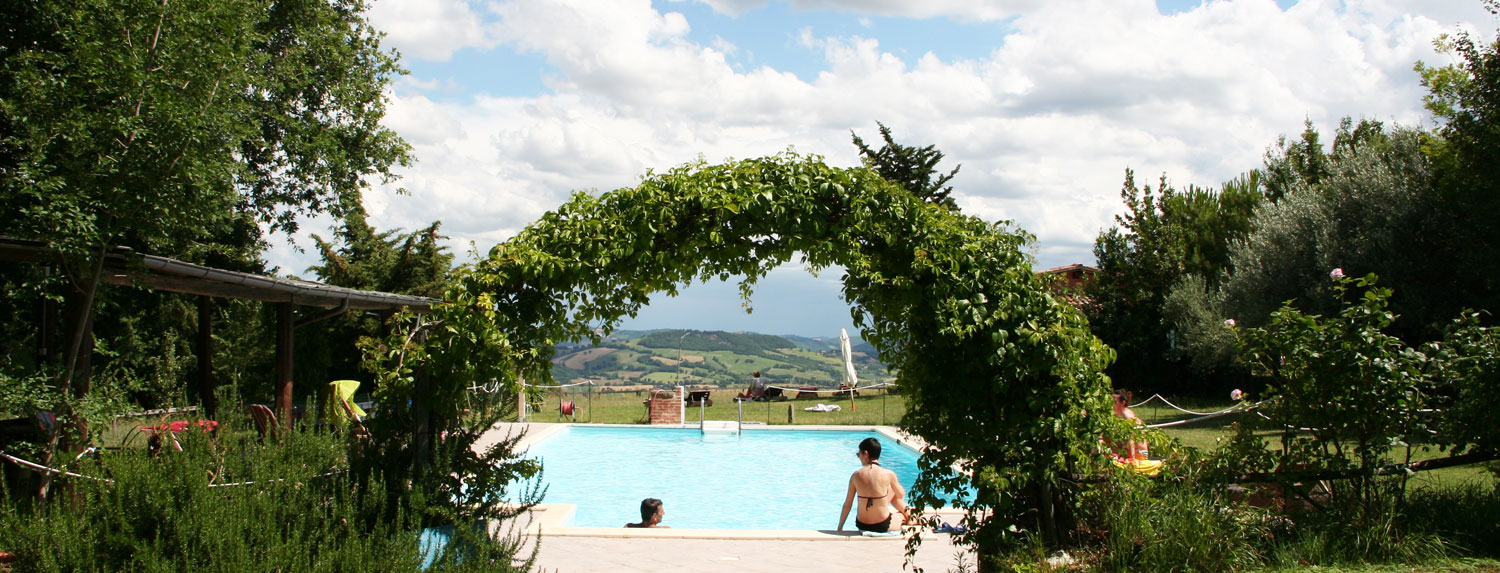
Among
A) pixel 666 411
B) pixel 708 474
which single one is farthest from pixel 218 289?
pixel 666 411

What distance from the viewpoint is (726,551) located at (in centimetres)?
705

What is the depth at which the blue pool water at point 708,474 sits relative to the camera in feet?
43.1

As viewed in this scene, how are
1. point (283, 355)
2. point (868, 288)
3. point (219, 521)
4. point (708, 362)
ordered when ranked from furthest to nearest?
point (708, 362)
point (283, 355)
point (868, 288)
point (219, 521)

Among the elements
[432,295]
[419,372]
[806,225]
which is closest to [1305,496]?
[806,225]

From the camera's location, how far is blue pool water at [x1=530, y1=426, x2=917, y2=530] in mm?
13133

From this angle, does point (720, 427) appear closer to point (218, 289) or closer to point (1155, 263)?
point (218, 289)

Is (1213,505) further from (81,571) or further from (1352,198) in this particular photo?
(1352,198)

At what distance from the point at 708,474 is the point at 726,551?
351 inches

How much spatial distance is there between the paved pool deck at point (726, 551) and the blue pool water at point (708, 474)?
4458mm

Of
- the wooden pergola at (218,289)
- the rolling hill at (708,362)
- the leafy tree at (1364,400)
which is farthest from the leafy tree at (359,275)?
the rolling hill at (708,362)

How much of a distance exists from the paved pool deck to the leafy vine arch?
2.70 ft

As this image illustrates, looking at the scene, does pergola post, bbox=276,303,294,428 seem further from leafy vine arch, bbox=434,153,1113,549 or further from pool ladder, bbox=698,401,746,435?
pool ladder, bbox=698,401,746,435

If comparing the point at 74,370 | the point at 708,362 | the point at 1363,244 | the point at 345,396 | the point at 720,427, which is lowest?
the point at 720,427

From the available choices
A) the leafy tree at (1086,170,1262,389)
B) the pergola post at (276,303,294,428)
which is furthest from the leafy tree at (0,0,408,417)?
the leafy tree at (1086,170,1262,389)
